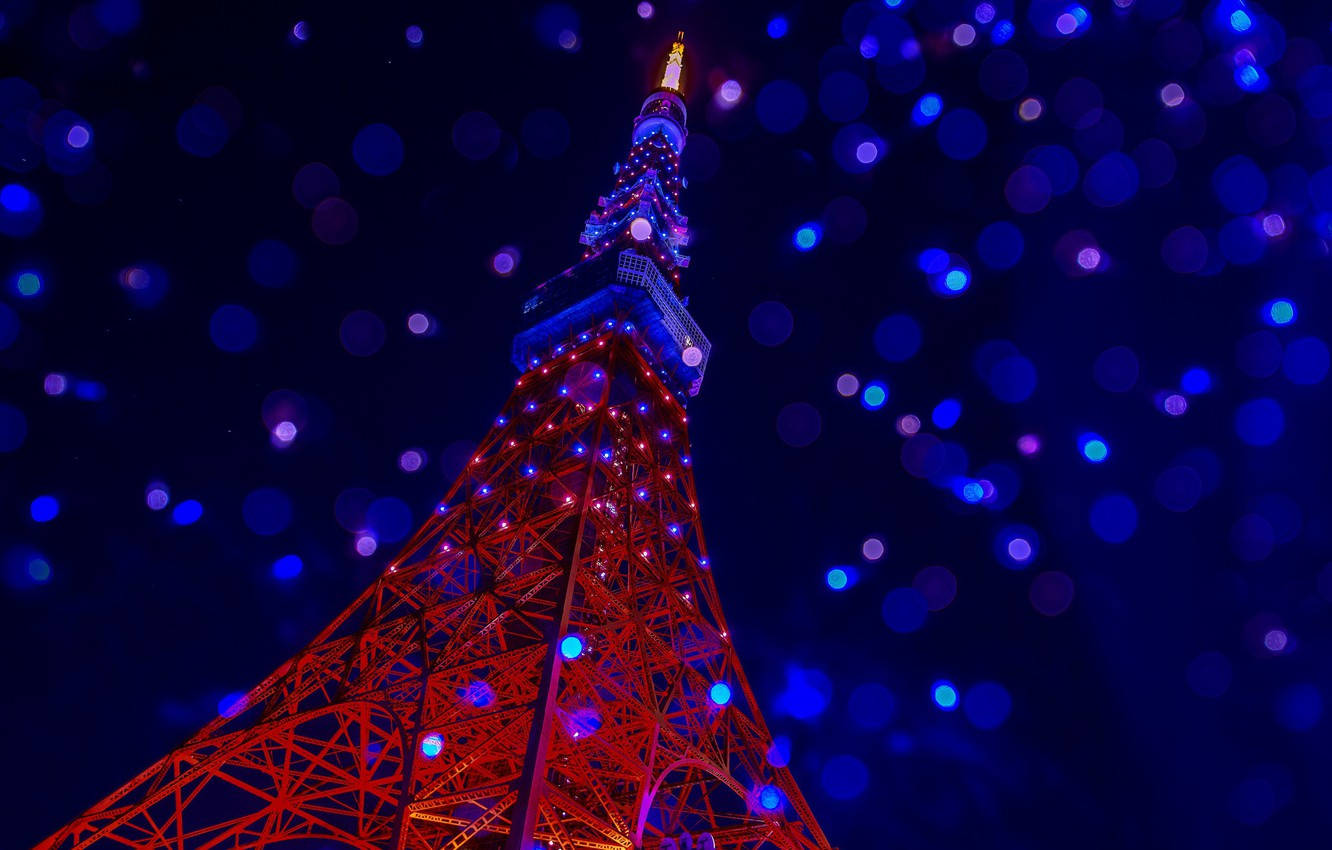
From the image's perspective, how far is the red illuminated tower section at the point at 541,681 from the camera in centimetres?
927

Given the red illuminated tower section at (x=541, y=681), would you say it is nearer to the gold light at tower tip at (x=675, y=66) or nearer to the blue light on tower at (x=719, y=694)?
the blue light on tower at (x=719, y=694)

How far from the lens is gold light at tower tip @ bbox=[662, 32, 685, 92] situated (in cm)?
2659

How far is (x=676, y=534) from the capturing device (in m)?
14.0

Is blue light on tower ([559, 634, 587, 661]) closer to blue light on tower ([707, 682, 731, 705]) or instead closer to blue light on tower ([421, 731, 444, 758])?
blue light on tower ([421, 731, 444, 758])

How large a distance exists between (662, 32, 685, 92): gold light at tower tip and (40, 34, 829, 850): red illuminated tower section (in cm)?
1172

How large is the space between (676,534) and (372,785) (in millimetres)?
5778

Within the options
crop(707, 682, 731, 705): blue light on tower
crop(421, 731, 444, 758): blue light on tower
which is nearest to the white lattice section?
crop(707, 682, 731, 705): blue light on tower

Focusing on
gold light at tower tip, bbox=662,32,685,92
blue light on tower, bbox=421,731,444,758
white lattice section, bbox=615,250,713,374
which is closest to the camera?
blue light on tower, bbox=421,731,444,758

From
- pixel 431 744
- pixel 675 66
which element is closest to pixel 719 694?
A: pixel 431 744

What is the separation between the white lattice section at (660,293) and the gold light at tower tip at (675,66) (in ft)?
34.2

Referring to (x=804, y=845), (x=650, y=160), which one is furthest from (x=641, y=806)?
(x=650, y=160)

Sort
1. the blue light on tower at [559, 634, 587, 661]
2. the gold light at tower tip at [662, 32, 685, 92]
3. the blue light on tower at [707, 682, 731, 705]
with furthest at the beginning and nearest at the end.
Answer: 1. the gold light at tower tip at [662, 32, 685, 92]
2. the blue light on tower at [707, 682, 731, 705]
3. the blue light on tower at [559, 634, 587, 661]

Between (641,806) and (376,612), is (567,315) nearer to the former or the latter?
(376,612)

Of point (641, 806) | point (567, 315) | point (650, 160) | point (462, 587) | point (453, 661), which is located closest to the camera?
point (641, 806)
